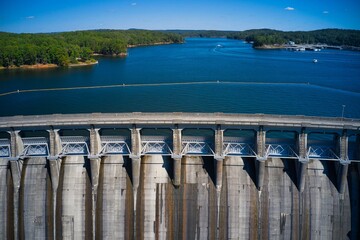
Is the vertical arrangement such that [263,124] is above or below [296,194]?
above

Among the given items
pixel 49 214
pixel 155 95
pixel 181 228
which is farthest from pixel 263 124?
pixel 155 95

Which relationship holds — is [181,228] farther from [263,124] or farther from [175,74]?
[175,74]

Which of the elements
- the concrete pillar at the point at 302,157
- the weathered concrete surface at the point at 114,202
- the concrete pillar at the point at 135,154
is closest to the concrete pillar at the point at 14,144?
the weathered concrete surface at the point at 114,202

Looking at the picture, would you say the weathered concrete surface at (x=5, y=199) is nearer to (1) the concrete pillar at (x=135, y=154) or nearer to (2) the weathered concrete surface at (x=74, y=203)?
(2) the weathered concrete surface at (x=74, y=203)

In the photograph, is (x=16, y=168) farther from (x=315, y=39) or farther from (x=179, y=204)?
(x=315, y=39)

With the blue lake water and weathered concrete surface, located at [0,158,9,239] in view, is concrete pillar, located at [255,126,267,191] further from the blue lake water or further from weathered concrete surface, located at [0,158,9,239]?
the blue lake water
